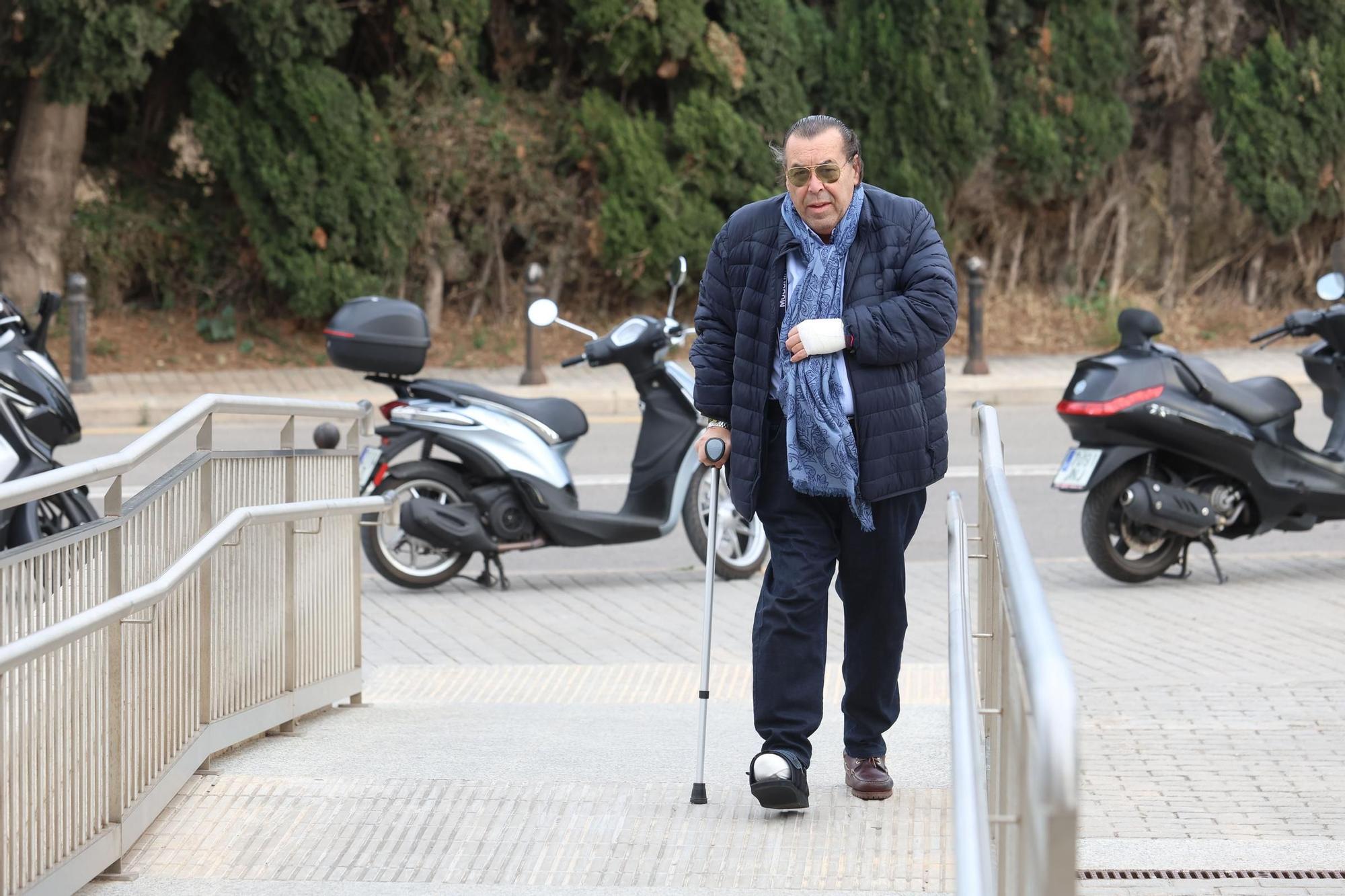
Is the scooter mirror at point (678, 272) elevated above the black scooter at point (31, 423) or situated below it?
above

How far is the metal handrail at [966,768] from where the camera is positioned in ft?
7.60

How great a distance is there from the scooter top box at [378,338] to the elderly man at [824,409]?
358 cm

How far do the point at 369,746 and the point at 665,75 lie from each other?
47.2ft

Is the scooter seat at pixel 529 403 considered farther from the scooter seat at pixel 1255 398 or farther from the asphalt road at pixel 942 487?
the scooter seat at pixel 1255 398

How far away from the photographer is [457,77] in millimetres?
19141

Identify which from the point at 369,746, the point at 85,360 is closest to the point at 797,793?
the point at 369,746

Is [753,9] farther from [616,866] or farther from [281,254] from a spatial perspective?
[616,866]

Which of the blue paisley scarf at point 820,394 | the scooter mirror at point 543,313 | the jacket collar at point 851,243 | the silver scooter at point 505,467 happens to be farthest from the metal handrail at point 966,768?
the silver scooter at point 505,467

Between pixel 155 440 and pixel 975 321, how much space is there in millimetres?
13577

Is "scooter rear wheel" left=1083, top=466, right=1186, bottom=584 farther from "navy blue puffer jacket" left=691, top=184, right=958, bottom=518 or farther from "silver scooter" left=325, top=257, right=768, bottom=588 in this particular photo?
"navy blue puffer jacket" left=691, top=184, right=958, bottom=518

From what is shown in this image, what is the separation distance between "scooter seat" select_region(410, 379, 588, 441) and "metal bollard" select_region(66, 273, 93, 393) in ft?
26.6

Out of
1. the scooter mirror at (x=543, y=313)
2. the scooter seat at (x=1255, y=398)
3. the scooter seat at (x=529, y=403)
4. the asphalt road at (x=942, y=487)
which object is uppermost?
the scooter mirror at (x=543, y=313)

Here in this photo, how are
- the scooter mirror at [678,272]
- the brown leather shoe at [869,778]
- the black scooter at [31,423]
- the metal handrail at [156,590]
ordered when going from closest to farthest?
the metal handrail at [156,590] → the brown leather shoe at [869,778] → the scooter mirror at [678,272] → the black scooter at [31,423]

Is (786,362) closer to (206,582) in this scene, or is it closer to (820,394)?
(820,394)
